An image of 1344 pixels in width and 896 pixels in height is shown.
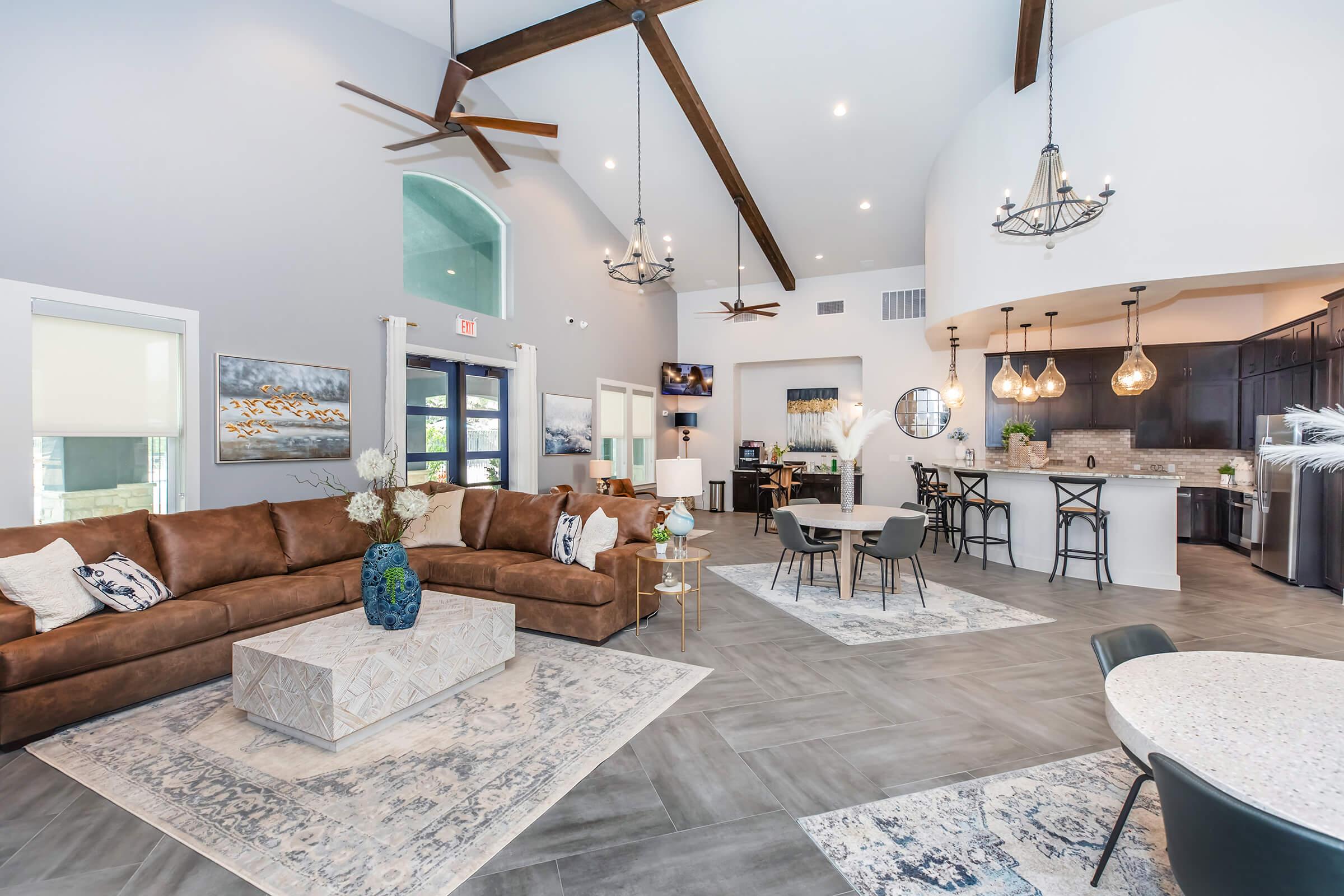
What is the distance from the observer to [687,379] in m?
10.8

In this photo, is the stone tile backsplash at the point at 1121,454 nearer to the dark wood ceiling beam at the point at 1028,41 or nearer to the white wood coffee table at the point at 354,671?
the dark wood ceiling beam at the point at 1028,41

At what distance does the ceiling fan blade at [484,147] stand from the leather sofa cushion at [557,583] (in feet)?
12.8

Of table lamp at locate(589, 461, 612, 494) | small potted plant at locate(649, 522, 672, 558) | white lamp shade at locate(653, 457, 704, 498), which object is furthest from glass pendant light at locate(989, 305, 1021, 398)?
table lamp at locate(589, 461, 612, 494)

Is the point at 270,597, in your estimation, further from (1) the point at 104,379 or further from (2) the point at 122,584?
(1) the point at 104,379

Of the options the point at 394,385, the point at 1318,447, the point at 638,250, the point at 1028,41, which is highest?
the point at 1028,41

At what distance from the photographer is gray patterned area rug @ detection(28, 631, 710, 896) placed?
191 cm

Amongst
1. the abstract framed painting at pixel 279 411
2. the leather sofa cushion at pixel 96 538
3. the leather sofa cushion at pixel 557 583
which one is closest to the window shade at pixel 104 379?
the abstract framed painting at pixel 279 411

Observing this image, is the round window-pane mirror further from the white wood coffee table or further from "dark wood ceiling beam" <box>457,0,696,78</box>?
the white wood coffee table

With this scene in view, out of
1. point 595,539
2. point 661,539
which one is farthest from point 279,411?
point 661,539

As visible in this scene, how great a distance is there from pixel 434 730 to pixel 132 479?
3151 millimetres

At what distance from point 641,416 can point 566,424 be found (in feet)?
7.00

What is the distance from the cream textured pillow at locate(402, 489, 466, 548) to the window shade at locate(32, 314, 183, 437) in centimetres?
181

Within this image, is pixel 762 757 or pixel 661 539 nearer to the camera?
pixel 762 757

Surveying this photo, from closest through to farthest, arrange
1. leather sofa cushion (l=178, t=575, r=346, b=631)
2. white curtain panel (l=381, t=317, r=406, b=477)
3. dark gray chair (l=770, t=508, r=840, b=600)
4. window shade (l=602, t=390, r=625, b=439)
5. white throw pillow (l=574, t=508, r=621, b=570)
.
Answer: leather sofa cushion (l=178, t=575, r=346, b=631)
white throw pillow (l=574, t=508, r=621, b=570)
dark gray chair (l=770, t=508, r=840, b=600)
white curtain panel (l=381, t=317, r=406, b=477)
window shade (l=602, t=390, r=625, b=439)
